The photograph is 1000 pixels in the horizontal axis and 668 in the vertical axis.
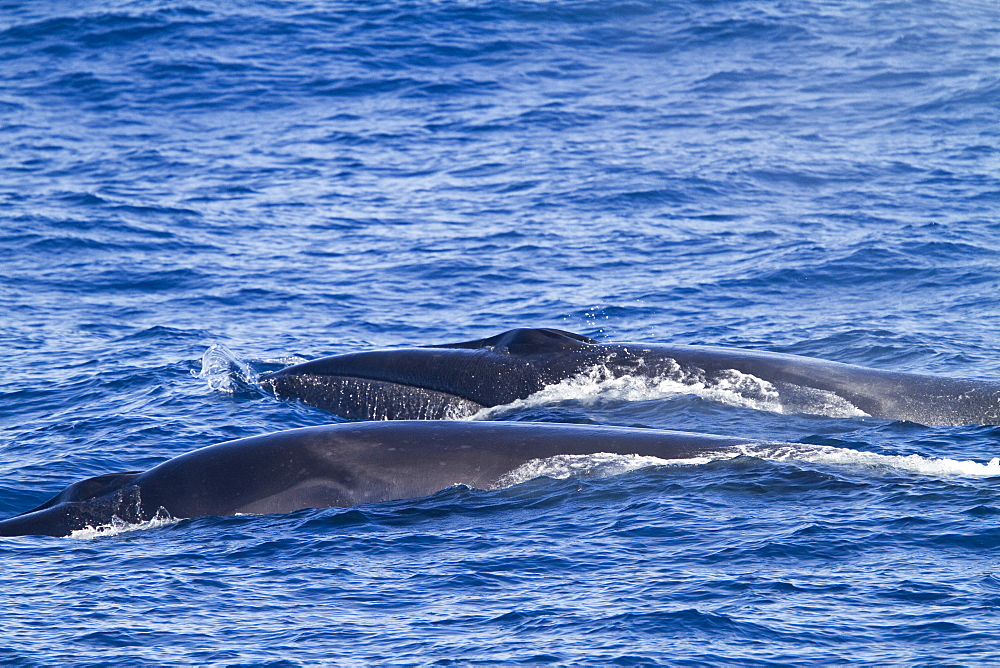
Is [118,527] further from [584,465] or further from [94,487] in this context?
[584,465]

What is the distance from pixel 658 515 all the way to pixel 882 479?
2261 millimetres

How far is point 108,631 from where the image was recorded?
10.5 m

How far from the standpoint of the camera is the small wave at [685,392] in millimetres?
16281

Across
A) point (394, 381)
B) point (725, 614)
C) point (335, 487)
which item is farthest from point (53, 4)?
point (725, 614)

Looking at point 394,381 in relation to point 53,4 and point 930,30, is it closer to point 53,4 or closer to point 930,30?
point 930,30

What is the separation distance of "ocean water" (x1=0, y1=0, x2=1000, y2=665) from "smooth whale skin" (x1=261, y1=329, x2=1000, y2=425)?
15.9 inches

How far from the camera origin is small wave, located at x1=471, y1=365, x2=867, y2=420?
1628cm

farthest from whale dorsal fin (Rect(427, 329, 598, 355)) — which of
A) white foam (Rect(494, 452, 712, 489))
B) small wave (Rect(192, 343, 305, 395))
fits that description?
white foam (Rect(494, 452, 712, 489))

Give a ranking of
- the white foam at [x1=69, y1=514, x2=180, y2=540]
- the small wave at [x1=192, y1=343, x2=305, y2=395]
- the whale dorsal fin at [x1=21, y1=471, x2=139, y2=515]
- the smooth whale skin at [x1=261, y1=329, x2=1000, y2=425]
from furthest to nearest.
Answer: the small wave at [x1=192, y1=343, x2=305, y2=395]
the smooth whale skin at [x1=261, y1=329, x2=1000, y2=425]
the whale dorsal fin at [x1=21, y1=471, x2=139, y2=515]
the white foam at [x1=69, y1=514, x2=180, y2=540]

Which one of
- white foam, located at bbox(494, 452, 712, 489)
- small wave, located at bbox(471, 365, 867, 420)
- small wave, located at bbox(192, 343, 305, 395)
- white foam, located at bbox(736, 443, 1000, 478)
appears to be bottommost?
small wave, located at bbox(192, 343, 305, 395)

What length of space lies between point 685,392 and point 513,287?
9270mm

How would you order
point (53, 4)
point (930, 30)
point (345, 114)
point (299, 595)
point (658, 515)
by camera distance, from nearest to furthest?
point (299, 595), point (658, 515), point (345, 114), point (930, 30), point (53, 4)

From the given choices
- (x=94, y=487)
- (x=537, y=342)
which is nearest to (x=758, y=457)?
(x=537, y=342)

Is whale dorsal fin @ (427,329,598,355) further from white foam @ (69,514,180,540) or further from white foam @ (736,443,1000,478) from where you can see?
white foam @ (69,514,180,540)
